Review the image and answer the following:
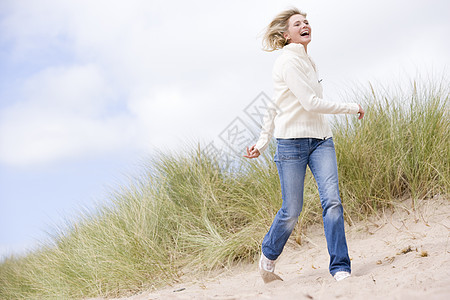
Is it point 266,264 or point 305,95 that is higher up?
point 305,95

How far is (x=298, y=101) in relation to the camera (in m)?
3.23

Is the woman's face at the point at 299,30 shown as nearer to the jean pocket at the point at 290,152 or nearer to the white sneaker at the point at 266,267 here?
the jean pocket at the point at 290,152

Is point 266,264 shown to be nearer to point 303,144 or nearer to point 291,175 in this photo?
point 291,175

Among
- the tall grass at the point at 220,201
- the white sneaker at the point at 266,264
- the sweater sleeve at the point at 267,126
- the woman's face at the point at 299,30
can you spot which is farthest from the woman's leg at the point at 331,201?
the tall grass at the point at 220,201

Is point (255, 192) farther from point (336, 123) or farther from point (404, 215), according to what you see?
point (404, 215)

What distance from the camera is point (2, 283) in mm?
7801

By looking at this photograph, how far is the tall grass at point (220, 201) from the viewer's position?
4.94 metres

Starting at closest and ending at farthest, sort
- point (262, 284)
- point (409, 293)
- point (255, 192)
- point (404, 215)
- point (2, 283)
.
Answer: point (409, 293) → point (262, 284) → point (404, 215) → point (255, 192) → point (2, 283)

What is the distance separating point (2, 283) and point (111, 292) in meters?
3.86

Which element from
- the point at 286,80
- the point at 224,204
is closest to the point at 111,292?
the point at 224,204

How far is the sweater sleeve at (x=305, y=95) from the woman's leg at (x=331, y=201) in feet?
0.82

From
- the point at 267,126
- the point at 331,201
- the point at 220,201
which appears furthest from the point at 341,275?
the point at 220,201

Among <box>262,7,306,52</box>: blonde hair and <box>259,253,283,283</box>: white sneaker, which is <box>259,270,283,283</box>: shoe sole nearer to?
<box>259,253,283,283</box>: white sneaker

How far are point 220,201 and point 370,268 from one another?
93.5 inches
